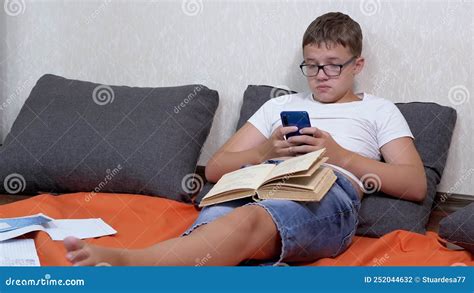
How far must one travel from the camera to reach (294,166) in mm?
1540

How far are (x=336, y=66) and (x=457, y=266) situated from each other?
716mm

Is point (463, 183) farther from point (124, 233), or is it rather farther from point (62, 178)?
point (62, 178)

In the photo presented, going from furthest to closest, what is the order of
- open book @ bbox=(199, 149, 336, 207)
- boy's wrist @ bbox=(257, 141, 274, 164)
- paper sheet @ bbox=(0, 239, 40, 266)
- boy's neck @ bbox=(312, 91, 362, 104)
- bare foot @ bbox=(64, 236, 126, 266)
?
1. boy's neck @ bbox=(312, 91, 362, 104)
2. boy's wrist @ bbox=(257, 141, 274, 164)
3. open book @ bbox=(199, 149, 336, 207)
4. paper sheet @ bbox=(0, 239, 40, 266)
5. bare foot @ bbox=(64, 236, 126, 266)

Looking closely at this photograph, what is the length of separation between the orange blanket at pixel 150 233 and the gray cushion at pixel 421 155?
0.20 ft

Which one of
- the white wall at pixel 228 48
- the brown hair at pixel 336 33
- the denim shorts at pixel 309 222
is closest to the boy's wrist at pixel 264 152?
the denim shorts at pixel 309 222

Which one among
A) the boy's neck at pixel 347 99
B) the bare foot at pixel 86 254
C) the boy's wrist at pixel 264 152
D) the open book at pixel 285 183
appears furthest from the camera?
the boy's neck at pixel 347 99

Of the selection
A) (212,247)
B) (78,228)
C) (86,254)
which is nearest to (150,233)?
(78,228)

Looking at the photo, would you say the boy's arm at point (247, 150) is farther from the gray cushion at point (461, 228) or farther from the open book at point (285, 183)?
the gray cushion at point (461, 228)

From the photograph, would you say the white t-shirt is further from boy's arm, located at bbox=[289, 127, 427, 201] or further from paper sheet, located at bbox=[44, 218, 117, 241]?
paper sheet, located at bbox=[44, 218, 117, 241]

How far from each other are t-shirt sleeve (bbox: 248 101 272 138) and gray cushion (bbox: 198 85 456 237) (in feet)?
0.37

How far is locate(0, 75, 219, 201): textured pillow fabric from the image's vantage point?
83.0 inches

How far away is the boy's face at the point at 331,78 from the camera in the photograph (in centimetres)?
197

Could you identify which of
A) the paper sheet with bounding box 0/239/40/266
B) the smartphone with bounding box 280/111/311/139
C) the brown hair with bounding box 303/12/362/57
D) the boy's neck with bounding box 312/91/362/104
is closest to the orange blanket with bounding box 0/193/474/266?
the paper sheet with bounding box 0/239/40/266

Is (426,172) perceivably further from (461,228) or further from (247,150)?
(247,150)
